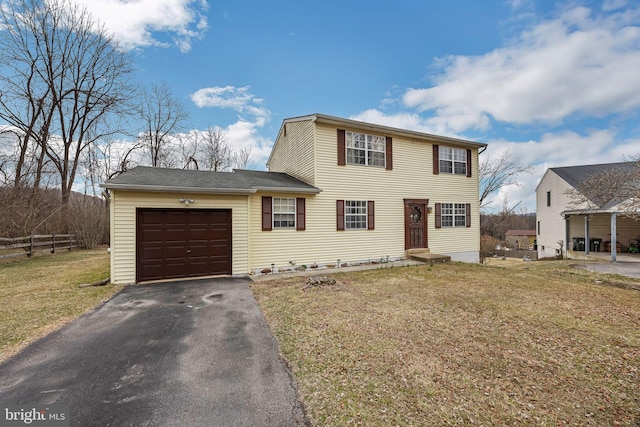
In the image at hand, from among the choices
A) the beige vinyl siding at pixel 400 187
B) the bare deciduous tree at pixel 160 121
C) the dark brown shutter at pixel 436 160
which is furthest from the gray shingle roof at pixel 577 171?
the bare deciduous tree at pixel 160 121

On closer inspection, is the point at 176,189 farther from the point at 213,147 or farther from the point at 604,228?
the point at 604,228

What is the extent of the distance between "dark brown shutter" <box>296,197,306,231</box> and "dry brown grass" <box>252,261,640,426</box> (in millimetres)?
3362

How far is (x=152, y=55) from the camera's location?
14.1m

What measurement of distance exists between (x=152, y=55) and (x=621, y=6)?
67.3ft

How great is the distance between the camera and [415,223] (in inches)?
477

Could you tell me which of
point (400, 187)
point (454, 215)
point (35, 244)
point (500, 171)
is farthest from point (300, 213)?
point (500, 171)

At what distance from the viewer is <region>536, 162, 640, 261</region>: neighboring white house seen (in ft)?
53.5

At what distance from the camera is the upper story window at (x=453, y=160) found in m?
12.7

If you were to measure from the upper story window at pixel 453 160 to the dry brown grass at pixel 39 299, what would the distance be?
45.1 ft

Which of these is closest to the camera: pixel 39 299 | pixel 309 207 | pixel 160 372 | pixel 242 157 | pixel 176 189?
pixel 160 372

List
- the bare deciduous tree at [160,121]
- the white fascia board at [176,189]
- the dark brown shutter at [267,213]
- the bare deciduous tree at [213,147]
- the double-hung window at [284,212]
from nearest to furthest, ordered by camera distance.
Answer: the white fascia board at [176,189], the dark brown shutter at [267,213], the double-hung window at [284,212], the bare deciduous tree at [160,121], the bare deciduous tree at [213,147]

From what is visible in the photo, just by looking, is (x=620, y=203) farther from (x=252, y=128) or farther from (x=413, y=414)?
(x=252, y=128)

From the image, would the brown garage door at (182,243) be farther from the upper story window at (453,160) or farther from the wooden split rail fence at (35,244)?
the upper story window at (453,160)

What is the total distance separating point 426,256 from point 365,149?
538 centimetres
